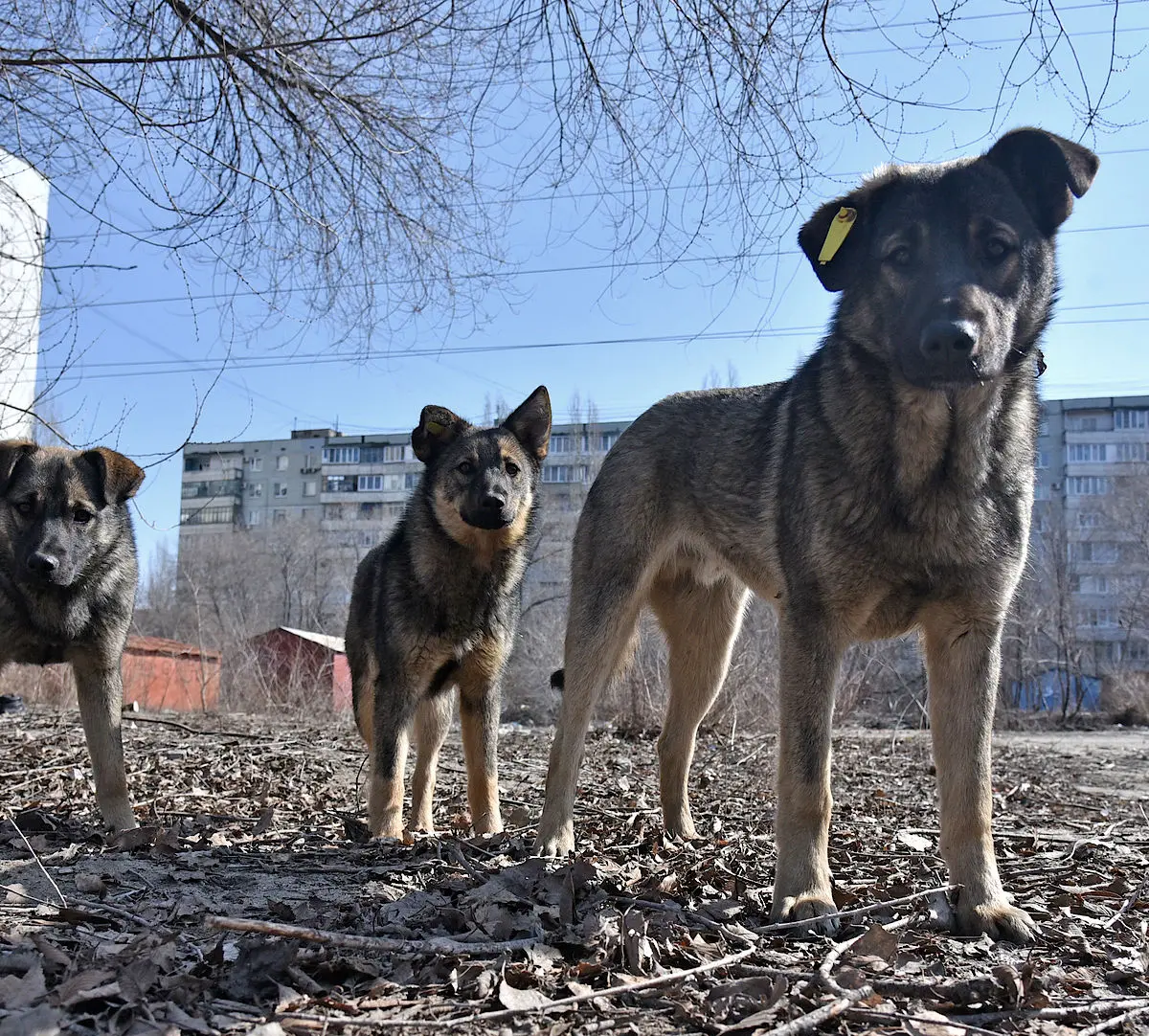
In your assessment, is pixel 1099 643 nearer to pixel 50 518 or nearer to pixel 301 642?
pixel 301 642

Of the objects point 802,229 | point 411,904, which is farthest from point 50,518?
point 802,229

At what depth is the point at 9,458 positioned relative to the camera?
5633mm

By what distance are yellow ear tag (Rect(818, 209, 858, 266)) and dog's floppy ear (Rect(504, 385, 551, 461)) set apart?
286 cm

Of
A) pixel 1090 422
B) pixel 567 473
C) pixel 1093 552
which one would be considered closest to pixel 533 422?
pixel 567 473

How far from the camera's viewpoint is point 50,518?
5.52 meters

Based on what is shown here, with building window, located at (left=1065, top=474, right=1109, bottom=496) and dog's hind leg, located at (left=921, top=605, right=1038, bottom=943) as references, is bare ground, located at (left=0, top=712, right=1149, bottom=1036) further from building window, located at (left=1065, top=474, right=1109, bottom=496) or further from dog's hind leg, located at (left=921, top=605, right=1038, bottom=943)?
building window, located at (left=1065, top=474, right=1109, bottom=496)

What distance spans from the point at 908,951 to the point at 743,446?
2461 millimetres

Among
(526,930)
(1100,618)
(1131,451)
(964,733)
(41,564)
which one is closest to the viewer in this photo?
(526,930)

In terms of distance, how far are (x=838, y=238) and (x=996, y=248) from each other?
595 mm

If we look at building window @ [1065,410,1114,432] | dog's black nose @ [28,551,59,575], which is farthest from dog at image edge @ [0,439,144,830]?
building window @ [1065,410,1114,432]

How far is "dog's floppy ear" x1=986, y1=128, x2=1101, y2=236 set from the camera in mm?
3828

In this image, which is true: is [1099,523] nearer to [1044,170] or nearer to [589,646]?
[589,646]

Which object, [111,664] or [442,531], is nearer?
[111,664]

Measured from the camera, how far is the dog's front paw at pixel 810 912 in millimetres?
3311
